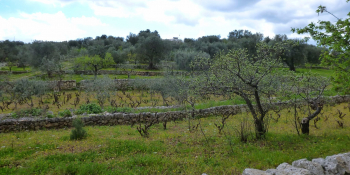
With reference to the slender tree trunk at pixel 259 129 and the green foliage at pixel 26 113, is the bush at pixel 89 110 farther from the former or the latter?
the slender tree trunk at pixel 259 129

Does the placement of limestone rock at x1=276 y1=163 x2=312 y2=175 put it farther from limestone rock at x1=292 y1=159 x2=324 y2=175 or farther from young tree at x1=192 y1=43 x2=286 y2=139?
young tree at x1=192 y1=43 x2=286 y2=139

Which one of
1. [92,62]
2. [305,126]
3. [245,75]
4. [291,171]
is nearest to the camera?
[291,171]

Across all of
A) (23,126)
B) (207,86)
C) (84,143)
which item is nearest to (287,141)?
(207,86)

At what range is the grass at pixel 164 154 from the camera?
6.02m

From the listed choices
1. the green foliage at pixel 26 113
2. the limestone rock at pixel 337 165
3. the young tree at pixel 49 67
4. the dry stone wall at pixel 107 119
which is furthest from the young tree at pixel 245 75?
the young tree at pixel 49 67

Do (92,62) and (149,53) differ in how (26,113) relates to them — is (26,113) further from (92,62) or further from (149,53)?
(149,53)

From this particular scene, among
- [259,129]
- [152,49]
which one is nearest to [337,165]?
[259,129]

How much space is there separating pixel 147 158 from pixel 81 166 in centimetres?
178

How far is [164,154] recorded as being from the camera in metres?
7.21

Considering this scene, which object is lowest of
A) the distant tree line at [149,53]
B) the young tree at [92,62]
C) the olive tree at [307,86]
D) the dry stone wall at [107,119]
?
the dry stone wall at [107,119]

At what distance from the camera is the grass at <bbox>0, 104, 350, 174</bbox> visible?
19.7 feet

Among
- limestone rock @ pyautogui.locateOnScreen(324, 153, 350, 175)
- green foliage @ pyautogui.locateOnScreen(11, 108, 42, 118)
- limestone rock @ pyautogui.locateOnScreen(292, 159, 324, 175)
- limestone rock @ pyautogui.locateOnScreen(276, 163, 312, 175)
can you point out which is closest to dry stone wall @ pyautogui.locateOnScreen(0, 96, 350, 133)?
green foliage @ pyautogui.locateOnScreen(11, 108, 42, 118)

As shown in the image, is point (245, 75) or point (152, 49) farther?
point (152, 49)

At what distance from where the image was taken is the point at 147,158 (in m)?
6.55
